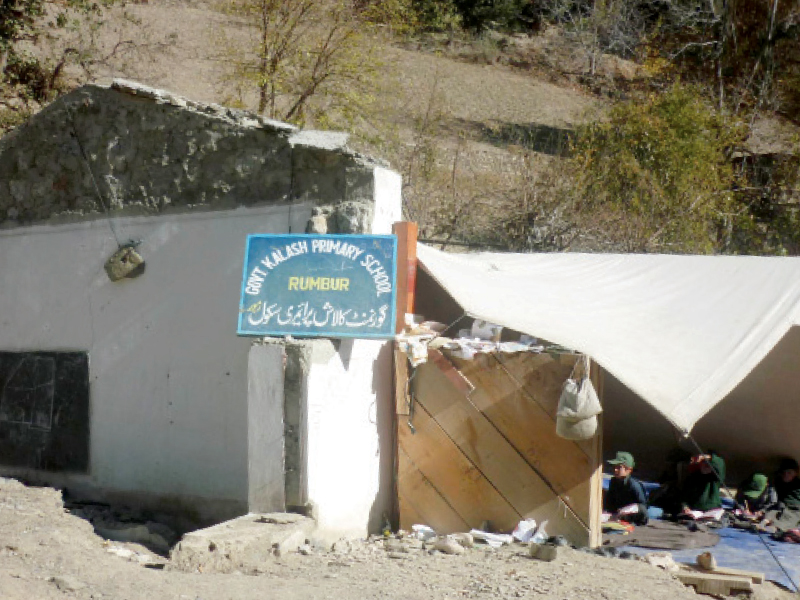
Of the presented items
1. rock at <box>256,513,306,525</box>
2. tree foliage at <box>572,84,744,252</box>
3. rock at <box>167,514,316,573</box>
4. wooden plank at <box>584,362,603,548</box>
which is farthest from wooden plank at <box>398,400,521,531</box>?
tree foliage at <box>572,84,744,252</box>

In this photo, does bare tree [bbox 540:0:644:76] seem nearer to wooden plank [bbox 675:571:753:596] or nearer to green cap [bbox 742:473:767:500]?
green cap [bbox 742:473:767:500]

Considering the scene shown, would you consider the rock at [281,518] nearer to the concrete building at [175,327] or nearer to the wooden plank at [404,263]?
the concrete building at [175,327]

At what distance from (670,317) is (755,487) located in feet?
5.98

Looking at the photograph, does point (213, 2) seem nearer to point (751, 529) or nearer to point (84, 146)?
point (84, 146)

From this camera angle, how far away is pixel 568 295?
836 centimetres

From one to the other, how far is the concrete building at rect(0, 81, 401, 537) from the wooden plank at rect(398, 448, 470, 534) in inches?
6.0

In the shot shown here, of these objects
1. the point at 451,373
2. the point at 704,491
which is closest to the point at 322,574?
the point at 451,373

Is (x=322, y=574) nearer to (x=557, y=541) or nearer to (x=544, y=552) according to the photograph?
(x=544, y=552)

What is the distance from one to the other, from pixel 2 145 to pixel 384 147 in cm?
858

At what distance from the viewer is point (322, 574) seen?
5695 mm

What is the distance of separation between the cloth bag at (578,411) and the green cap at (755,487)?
257 centimetres

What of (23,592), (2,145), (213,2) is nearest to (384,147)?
(2,145)

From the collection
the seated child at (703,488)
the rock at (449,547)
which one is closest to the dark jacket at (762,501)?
the seated child at (703,488)

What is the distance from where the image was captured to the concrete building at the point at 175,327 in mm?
6758
